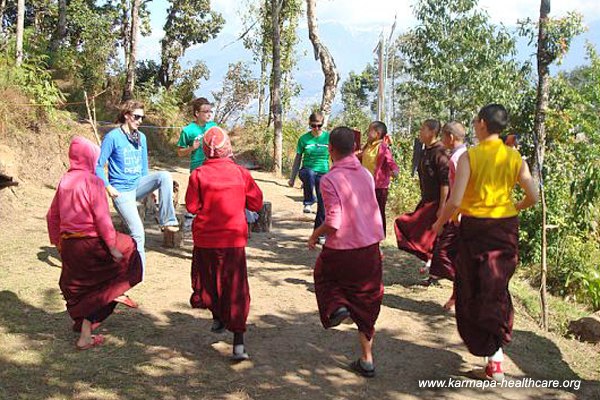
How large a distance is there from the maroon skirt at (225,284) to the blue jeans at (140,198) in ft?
4.31

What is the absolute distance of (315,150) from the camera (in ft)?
27.1

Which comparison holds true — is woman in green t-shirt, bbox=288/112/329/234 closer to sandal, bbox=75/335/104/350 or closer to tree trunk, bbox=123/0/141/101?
sandal, bbox=75/335/104/350

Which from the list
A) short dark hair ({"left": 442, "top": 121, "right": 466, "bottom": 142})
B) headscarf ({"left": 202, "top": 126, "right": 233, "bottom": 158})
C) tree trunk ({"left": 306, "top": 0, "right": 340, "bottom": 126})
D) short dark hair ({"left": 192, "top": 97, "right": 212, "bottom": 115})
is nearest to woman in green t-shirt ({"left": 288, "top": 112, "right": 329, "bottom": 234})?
short dark hair ({"left": 192, "top": 97, "right": 212, "bottom": 115})

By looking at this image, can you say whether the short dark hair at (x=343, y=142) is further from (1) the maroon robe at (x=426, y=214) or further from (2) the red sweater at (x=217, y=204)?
(1) the maroon robe at (x=426, y=214)

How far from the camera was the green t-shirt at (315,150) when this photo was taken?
27.1ft

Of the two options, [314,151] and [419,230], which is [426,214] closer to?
[419,230]

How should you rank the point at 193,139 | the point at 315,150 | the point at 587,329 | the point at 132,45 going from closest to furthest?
the point at 587,329 → the point at 193,139 → the point at 315,150 → the point at 132,45

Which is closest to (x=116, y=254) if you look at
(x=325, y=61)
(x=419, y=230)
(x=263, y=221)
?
(x=419, y=230)

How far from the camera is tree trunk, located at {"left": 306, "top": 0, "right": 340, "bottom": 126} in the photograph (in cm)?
1484

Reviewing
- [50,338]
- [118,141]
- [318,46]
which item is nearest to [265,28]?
[318,46]

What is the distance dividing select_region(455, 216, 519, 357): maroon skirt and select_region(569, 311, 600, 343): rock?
2.08 m

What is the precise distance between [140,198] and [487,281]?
378cm

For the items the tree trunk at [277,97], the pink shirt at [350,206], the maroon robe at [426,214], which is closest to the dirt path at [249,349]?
the maroon robe at [426,214]

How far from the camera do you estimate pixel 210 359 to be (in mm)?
4383
